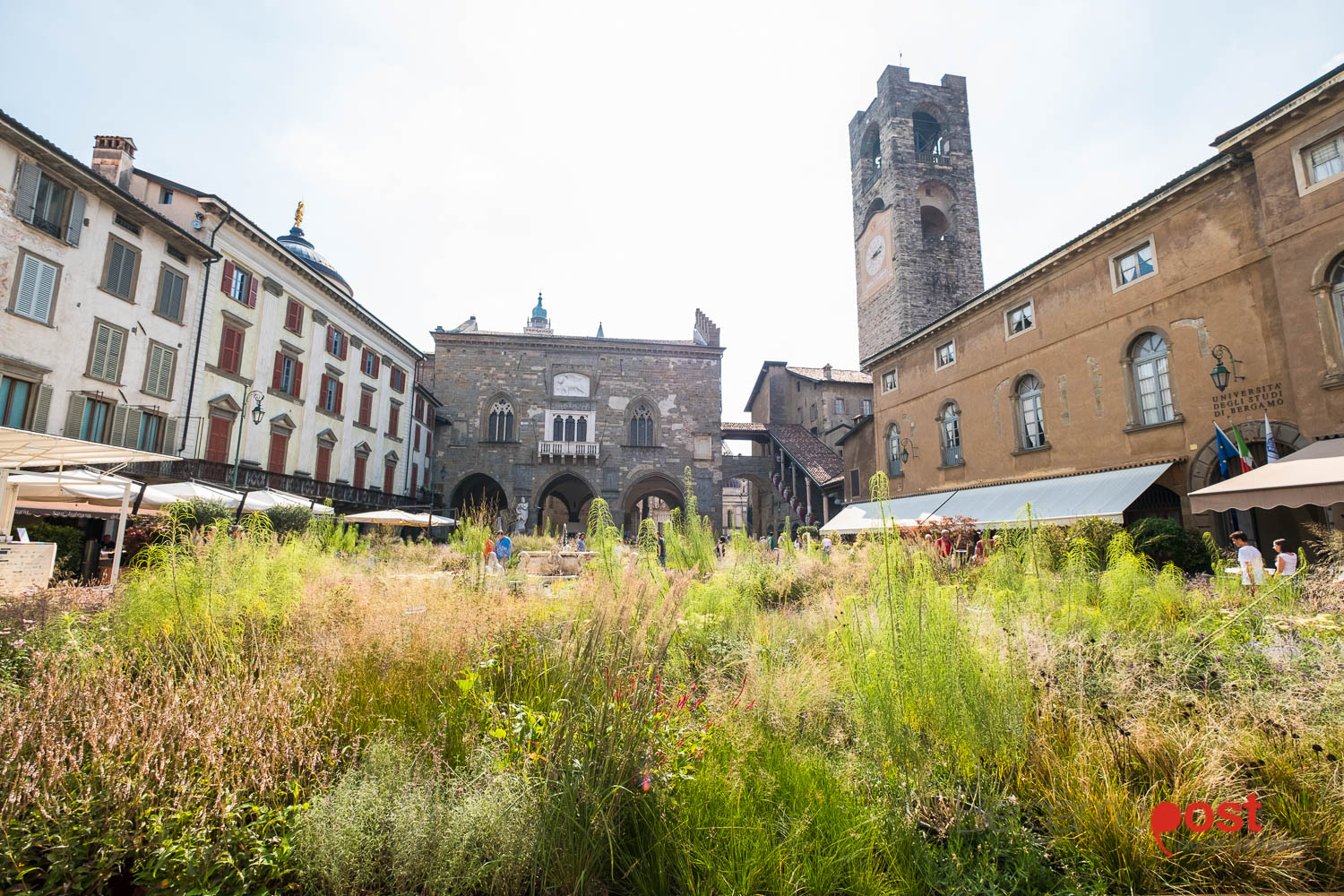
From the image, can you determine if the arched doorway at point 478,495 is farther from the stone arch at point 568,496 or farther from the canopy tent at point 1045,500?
the canopy tent at point 1045,500

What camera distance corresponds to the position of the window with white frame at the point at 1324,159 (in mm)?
8680

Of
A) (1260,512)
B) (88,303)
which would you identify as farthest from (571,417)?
(1260,512)

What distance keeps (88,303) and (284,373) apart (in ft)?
20.8

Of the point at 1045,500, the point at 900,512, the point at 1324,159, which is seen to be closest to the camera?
the point at 1324,159

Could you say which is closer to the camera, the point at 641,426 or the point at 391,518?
the point at 391,518

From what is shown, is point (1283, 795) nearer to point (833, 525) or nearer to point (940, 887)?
point (940, 887)

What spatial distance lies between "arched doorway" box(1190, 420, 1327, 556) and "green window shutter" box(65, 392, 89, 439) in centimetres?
2152

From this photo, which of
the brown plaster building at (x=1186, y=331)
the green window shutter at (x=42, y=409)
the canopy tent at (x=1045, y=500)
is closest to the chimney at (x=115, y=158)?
the green window shutter at (x=42, y=409)

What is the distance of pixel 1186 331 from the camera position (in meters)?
10.8

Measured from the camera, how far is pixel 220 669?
300 cm

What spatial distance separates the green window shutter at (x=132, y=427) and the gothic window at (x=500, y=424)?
14.8m

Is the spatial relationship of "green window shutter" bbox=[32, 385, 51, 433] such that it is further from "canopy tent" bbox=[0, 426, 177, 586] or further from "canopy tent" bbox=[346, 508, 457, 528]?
"canopy tent" bbox=[0, 426, 177, 586]

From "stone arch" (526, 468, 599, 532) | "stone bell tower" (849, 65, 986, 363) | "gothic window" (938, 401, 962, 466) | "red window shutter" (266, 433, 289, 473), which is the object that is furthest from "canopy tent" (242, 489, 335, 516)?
"stone bell tower" (849, 65, 986, 363)

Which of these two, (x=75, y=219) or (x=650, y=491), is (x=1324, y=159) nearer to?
(x=75, y=219)
